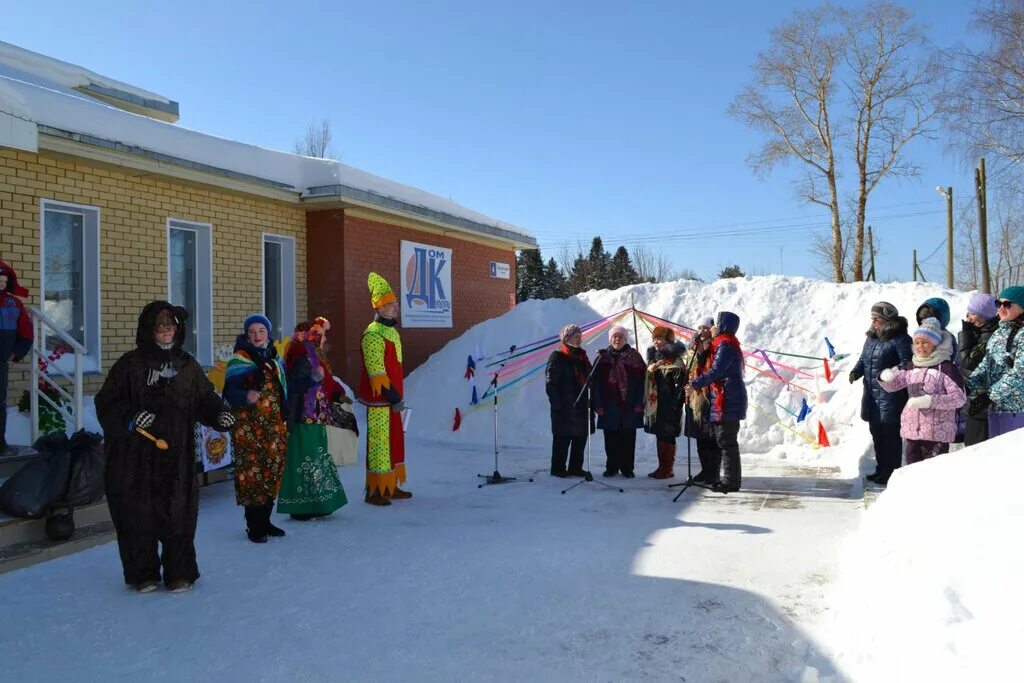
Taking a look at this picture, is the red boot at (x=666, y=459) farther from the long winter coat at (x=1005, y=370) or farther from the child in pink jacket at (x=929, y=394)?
the long winter coat at (x=1005, y=370)

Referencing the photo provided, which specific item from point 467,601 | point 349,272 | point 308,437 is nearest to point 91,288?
point 349,272

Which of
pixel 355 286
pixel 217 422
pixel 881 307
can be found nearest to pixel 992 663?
pixel 217 422

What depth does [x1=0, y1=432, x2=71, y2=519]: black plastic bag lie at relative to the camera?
515cm

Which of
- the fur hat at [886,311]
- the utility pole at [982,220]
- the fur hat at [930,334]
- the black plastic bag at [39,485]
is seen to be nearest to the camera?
the black plastic bag at [39,485]

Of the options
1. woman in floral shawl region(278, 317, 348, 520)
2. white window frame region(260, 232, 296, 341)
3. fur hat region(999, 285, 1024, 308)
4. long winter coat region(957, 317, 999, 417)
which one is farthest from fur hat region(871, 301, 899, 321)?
white window frame region(260, 232, 296, 341)

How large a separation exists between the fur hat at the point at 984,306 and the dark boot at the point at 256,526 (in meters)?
5.96

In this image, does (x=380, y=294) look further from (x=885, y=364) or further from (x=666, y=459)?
(x=885, y=364)

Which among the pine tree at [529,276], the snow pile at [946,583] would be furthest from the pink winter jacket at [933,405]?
the pine tree at [529,276]

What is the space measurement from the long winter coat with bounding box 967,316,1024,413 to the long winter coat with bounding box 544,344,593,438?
12.4ft

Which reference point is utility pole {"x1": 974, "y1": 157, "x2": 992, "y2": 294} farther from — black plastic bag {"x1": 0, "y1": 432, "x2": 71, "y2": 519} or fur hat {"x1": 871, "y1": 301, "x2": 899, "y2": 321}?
black plastic bag {"x1": 0, "y1": 432, "x2": 71, "y2": 519}

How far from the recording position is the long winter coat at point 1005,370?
198 inches

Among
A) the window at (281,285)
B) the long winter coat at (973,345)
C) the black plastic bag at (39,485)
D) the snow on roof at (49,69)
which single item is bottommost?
the black plastic bag at (39,485)

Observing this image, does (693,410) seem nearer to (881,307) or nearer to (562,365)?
(562,365)

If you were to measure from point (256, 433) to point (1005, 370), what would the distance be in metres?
5.26
